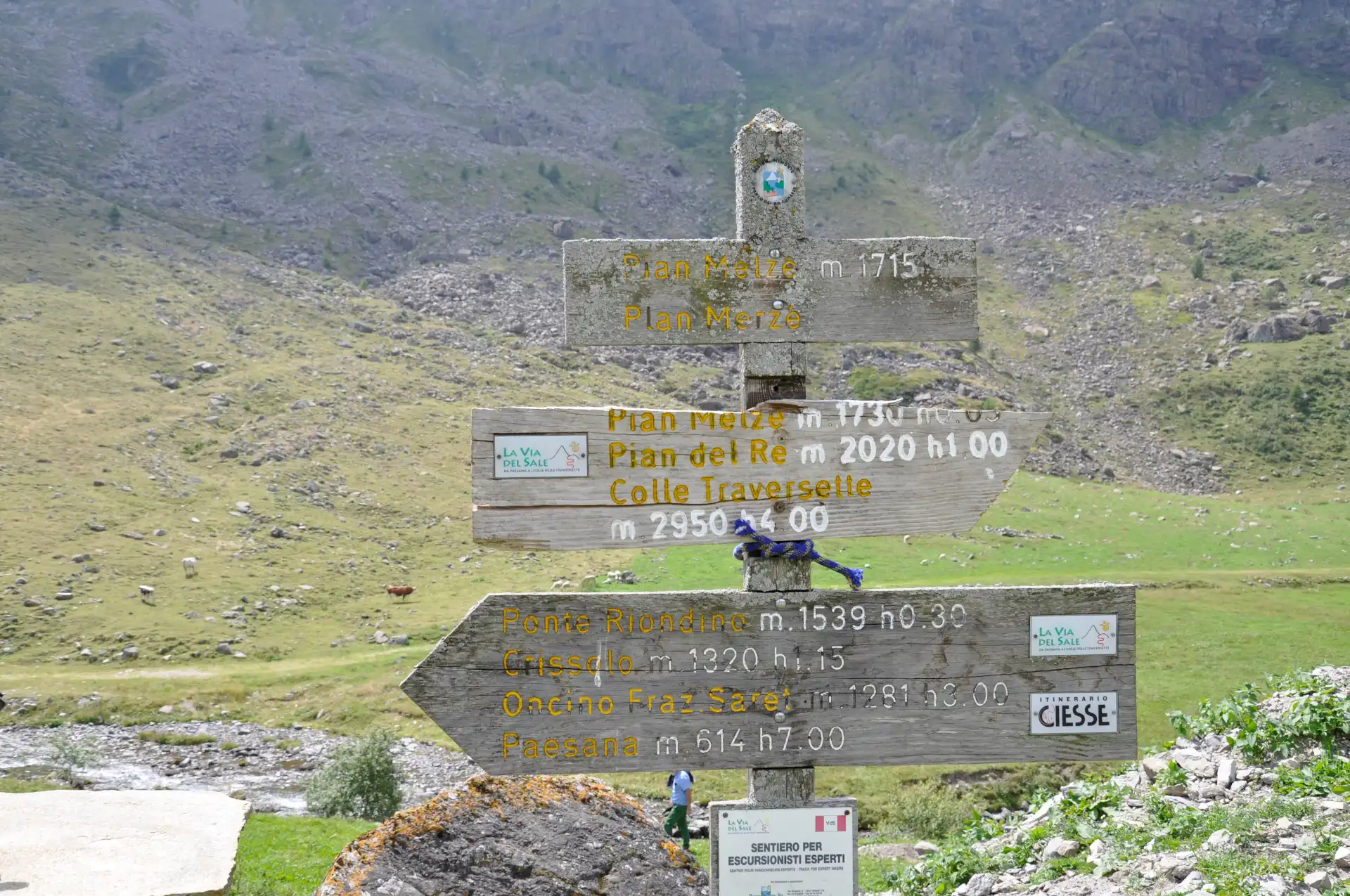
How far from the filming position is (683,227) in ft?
539

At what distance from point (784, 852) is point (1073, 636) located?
186 cm

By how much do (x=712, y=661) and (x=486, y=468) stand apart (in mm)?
1487

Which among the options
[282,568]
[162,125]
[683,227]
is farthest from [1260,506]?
[162,125]

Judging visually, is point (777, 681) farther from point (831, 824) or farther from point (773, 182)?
point (773, 182)

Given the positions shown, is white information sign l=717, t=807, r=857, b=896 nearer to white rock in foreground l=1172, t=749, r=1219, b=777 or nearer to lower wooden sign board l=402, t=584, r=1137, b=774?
lower wooden sign board l=402, t=584, r=1137, b=774

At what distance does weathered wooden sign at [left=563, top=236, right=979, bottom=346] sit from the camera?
555 cm

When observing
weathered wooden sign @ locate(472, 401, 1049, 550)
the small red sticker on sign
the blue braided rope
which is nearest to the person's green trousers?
the small red sticker on sign

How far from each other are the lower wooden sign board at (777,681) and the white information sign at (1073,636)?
27 millimetres

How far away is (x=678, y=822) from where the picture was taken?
408 inches

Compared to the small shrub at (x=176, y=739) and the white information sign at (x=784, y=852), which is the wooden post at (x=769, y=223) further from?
the small shrub at (x=176, y=739)

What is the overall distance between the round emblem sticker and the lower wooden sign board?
2.16 m

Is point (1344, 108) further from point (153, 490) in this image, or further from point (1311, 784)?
point (1311, 784)

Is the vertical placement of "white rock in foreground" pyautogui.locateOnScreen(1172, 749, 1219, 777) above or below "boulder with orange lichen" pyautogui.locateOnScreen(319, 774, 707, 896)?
above

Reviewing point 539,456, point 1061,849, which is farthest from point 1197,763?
point 539,456
